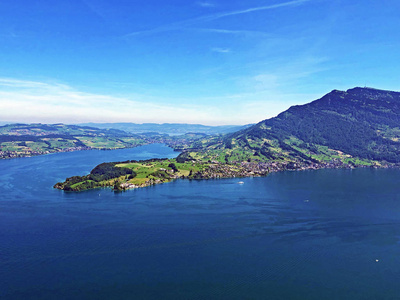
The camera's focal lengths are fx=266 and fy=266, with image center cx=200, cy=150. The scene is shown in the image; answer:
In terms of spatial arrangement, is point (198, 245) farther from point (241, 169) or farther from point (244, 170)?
point (241, 169)

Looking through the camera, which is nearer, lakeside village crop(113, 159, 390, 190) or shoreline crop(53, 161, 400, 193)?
shoreline crop(53, 161, 400, 193)

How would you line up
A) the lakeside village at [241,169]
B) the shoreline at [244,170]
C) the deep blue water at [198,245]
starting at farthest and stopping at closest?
the lakeside village at [241,169], the shoreline at [244,170], the deep blue water at [198,245]

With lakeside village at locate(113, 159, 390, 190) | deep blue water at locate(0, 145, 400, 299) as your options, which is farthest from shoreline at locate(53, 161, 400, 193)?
deep blue water at locate(0, 145, 400, 299)

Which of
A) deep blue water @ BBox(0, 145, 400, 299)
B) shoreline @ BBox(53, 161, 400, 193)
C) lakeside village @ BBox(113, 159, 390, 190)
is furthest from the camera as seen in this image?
lakeside village @ BBox(113, 159, 390, 190)

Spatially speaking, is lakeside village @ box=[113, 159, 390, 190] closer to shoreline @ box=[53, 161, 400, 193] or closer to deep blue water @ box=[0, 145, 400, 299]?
shoreline @ box=[53, 161, 400, 193]

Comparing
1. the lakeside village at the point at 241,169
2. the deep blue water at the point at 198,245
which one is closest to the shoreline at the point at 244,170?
the lakeside village at the point at 241,169

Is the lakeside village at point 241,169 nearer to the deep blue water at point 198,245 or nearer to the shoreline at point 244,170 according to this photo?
the shoreline at point 244,170

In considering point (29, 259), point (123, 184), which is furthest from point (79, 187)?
point (29, 259)

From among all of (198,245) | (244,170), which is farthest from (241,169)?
(198,245)

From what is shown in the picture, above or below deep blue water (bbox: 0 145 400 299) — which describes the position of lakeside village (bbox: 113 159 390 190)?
above
